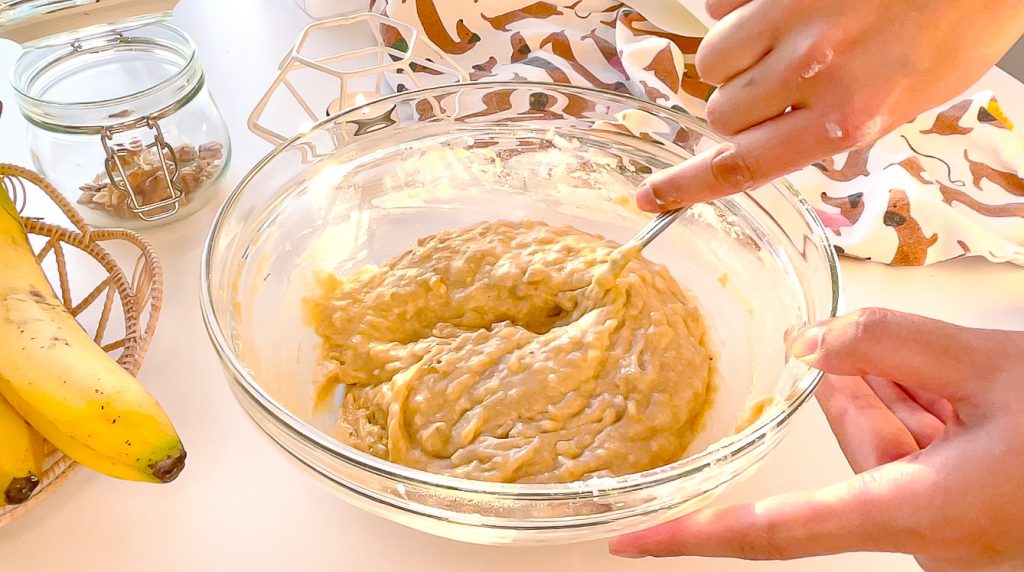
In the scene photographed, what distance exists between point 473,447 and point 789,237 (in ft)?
1.34

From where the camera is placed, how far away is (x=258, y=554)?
0.75 m

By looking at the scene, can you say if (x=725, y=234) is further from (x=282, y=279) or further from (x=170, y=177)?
(x=170, y=177)

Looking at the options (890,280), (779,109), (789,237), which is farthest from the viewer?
(890,280)

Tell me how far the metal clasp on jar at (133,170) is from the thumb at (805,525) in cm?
71

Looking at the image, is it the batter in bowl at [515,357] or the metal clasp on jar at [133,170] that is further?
the metal clasp on jar at [133,170]

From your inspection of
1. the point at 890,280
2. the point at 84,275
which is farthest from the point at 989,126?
the point at 84,275

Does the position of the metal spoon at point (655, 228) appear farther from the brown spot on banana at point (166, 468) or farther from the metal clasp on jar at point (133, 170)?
the metal clasp on jar at point (133, 170)

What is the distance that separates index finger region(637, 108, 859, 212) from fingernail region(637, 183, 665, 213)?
0.03 m

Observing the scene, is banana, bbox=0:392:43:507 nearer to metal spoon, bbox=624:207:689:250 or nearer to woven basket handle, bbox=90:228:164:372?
woven basket handle, bbox=90:228:164:372

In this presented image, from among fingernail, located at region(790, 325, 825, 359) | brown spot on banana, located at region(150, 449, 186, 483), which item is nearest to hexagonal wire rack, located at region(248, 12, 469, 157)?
brown spot on banana, located at region(150, 449, 186, 483)

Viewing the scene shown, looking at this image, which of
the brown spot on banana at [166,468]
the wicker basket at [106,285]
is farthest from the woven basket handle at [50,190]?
the brown spot on banana at [166,468]

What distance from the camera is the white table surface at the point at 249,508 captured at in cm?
74

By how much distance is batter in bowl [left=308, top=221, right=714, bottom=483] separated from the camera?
2.41 ft

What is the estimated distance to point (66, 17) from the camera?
0.95 metres
